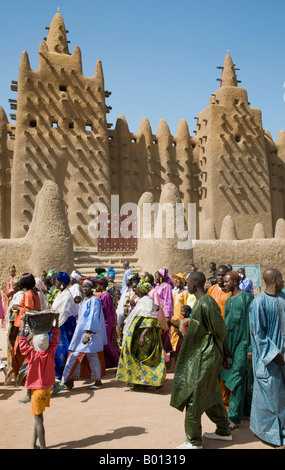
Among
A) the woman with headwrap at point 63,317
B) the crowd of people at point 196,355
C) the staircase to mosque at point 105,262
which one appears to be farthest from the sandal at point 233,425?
the staircase to mosque at point 105,262

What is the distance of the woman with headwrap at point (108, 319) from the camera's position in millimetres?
7195

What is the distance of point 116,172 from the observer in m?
26.2

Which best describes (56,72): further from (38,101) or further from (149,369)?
(149,369)

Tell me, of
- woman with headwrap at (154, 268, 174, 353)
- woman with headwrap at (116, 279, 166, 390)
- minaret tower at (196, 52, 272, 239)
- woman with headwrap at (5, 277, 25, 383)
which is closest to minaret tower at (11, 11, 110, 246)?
minaret tower at (196, 52, 272, 239)

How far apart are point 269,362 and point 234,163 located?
967 inches

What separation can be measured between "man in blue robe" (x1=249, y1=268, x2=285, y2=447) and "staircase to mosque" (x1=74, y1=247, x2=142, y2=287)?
1083cm

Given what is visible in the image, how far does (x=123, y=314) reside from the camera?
7.88 m

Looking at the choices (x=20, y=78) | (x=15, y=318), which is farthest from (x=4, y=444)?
(x=20, y=78)

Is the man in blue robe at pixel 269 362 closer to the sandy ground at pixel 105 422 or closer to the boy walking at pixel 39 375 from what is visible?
the sandy ground at pixel 105 422

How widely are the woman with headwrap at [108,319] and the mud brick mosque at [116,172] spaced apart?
19.9ft

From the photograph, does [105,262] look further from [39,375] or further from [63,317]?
[39,375]

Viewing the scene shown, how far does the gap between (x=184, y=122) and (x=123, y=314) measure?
22.7 metres

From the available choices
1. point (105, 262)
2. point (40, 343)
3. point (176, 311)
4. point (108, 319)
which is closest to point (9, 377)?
point (108, 319)

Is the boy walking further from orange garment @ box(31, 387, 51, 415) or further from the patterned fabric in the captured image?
the patterned fabric
